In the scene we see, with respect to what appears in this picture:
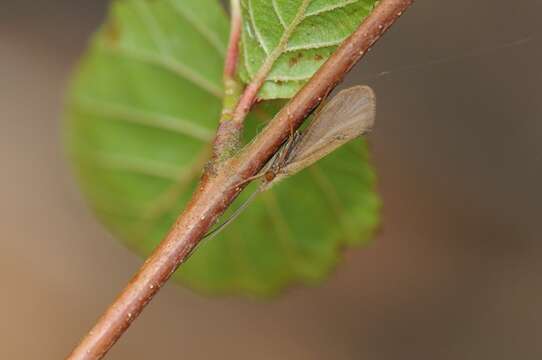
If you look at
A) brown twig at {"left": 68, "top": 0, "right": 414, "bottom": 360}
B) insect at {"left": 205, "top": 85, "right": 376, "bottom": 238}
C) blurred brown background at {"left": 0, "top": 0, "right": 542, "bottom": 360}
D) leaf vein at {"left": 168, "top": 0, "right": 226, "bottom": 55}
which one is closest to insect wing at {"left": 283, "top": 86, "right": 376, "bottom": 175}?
insect at {"left": 205, "top": 85, "right": 376, "bottom": 238}

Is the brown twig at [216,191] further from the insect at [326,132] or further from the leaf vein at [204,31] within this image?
the leaf vein at [204,31]

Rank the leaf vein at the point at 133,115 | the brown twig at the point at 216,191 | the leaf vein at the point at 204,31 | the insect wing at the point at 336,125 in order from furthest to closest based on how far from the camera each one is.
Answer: the leaf vein at the point at 133,115 < the leaf vein at the point at 204,31 < the insect wing at the point at 336,125 < the brown twig at the point at 216,191

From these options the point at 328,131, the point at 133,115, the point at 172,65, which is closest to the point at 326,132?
the point at 328,131

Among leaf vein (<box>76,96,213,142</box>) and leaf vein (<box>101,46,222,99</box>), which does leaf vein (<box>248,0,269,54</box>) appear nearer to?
leaf vein (<box>101,46,222,99</box>)

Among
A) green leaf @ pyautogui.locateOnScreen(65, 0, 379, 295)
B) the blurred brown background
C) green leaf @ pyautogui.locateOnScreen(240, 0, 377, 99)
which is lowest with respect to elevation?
the blurred brown background

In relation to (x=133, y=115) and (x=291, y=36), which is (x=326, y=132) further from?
(x=133, y=115)

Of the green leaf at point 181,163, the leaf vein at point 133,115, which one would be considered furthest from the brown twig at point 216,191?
the leaf vein at point 133,115
